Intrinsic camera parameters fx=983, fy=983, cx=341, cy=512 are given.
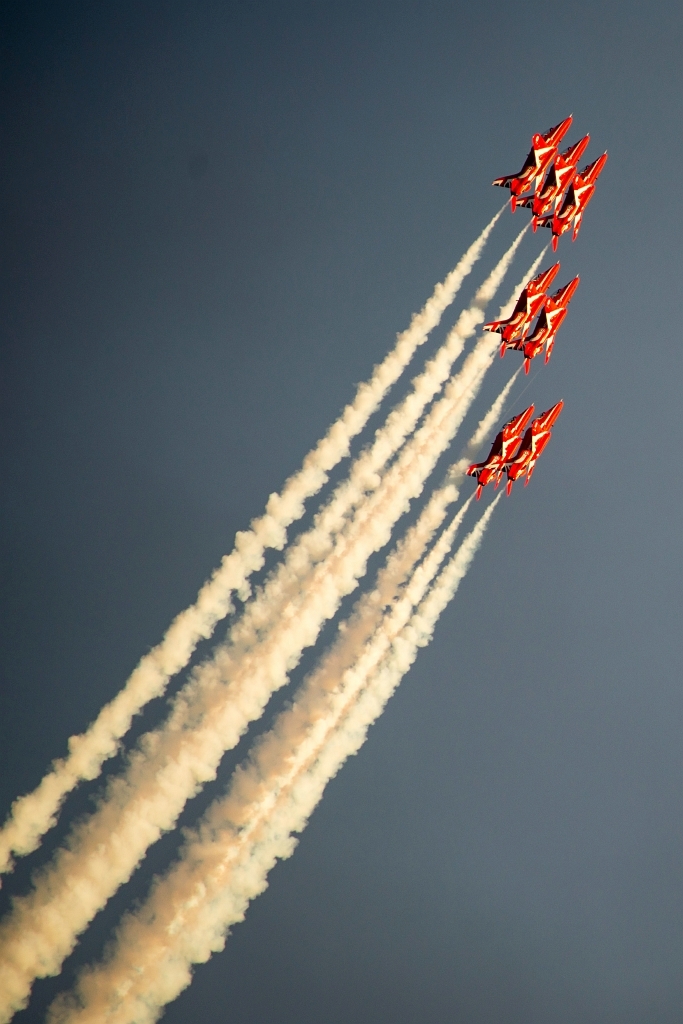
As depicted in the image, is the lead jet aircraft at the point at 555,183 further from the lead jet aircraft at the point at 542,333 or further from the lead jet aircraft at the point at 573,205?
the lead jet aircraft at the point at 542,333

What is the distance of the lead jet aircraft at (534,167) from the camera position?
3600 cm

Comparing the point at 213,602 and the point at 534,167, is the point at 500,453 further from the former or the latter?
the point at 213,602

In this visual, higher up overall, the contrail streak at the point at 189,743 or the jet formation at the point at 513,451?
the jet formation at the point at 513,451

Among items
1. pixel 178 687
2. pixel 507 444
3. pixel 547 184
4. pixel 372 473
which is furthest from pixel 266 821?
pixel 547 184

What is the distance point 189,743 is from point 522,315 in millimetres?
20543

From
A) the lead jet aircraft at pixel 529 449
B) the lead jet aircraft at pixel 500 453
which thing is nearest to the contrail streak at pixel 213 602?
the lead jet aircraft at pixel 500 453

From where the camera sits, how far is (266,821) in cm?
3525

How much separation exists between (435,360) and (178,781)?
19.0m

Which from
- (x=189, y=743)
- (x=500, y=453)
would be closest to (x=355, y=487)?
(x=500, y=453)

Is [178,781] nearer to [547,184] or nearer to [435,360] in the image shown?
[435,360]

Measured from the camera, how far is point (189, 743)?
114 ft

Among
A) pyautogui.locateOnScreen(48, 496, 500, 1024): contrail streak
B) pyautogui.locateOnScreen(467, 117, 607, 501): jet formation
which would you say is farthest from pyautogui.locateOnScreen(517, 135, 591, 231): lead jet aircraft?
pyautogui.locateOnScreen(48, 496, 500, 1024): contrail streak

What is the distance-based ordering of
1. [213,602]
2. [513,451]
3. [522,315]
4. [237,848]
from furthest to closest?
[513,451], [522,315], [213,602], [237,848]

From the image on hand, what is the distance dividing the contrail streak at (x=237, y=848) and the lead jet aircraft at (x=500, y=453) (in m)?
4.48
